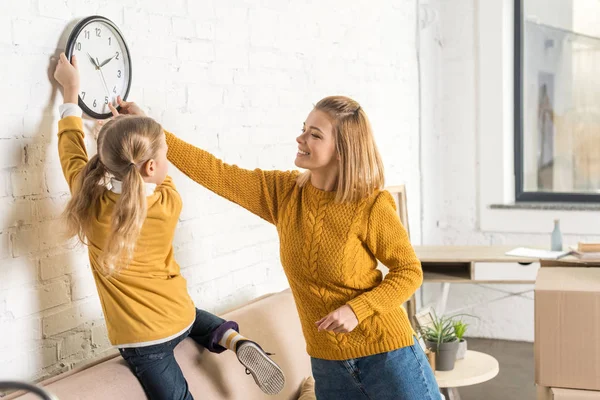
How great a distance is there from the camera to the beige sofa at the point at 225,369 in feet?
5.89

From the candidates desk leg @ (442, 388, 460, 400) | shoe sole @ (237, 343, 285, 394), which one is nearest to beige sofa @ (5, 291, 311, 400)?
shoe sole @ (237, 343, 285, 394)

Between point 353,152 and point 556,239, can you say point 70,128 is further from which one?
point 556,239

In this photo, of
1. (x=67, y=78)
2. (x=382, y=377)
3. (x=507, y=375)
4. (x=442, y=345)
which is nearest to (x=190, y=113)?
(x=67, y=78)

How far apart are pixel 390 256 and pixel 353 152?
30cm

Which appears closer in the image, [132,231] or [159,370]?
[132,231]

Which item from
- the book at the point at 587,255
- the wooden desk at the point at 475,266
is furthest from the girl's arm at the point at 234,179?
the wooden desk at the point at 475,266

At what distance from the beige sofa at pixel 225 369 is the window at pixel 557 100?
268 cm

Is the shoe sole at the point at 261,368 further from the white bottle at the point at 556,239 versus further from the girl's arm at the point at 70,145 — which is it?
the white bottle at the point at 556,239

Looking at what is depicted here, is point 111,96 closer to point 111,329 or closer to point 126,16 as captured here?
point 126,16

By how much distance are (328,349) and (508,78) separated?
3285 mm

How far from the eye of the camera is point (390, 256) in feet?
6.84

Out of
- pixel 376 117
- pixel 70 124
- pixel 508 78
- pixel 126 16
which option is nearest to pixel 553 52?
pixel 508 78

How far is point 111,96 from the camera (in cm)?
216

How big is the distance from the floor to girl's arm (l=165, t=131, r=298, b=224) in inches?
86.0
